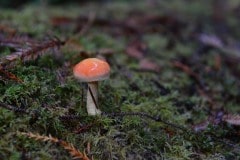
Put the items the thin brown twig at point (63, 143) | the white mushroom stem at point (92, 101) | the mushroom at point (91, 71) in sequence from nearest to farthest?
the thin brown twig at point (63, 143) → the mushroom at point (91, 71) → the white mushroom stem at point (92, 101)

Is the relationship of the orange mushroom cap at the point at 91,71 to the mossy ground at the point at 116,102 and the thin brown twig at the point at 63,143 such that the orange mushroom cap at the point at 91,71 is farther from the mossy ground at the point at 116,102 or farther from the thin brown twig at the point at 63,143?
the thin brown twig at the point at 63,143

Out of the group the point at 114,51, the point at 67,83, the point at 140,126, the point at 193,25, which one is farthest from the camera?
the point at 193,25

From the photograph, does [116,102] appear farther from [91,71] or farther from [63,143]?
[63,143]

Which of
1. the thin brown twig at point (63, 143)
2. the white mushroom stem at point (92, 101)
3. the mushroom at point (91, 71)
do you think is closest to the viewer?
the thin brown twig at point (63, 143)

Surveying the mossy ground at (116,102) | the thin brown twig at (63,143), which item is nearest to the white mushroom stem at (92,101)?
the mossy ground at (116,102)

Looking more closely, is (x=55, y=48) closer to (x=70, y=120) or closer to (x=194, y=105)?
(x=70, y=120)

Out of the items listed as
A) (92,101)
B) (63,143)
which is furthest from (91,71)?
(63,143)

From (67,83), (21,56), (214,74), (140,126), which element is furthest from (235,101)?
(21,56)
